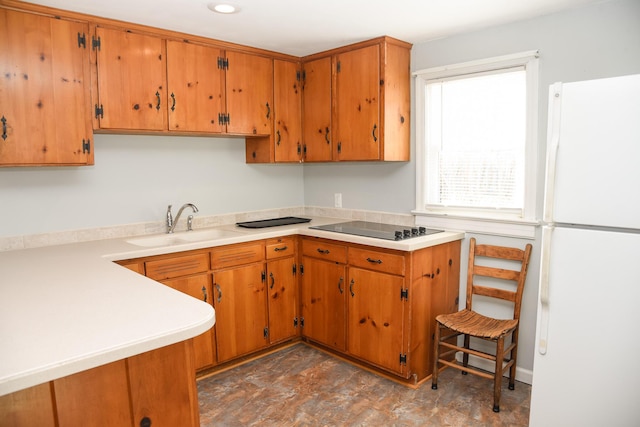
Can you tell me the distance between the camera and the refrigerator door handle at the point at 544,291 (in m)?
2.05

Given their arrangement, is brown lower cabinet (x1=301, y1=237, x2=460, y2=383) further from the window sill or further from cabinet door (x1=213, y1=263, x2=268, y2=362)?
cabinet door (x1=213, y1=263, x2=268, y2=362)

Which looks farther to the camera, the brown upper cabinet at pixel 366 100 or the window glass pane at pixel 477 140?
the brown upper cabinet at pixel 366 100

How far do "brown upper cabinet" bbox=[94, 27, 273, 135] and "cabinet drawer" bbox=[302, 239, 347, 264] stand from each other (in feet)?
3.16

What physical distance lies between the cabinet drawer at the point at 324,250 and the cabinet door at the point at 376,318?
0.13 meters

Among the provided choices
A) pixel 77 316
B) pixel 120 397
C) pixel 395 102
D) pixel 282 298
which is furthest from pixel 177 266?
pixel 395 102

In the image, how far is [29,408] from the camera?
3.96 feet

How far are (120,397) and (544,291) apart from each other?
1.80 meters

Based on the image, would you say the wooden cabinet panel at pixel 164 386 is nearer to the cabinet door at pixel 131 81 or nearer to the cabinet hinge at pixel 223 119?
the cabinet door at pixel 131 81

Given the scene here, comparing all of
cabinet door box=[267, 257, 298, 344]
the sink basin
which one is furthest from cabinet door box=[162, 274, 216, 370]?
cabinet door box=[267, 257, 298, 344]

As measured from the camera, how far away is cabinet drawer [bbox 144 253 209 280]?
2688 millimetres

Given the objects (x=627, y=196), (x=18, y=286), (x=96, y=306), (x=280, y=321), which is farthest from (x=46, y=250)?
(x=627, y=196)

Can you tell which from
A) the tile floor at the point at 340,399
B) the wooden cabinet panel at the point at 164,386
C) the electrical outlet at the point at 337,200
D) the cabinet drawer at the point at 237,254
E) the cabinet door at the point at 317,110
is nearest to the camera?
the wooden cabinet panel at the point at 164,386

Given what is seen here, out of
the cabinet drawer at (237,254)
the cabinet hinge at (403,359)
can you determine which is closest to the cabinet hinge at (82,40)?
the cabinet drawer at (237,254)

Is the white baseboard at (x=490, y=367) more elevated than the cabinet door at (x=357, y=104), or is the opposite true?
the cabinet door at (x=357, y=104)
